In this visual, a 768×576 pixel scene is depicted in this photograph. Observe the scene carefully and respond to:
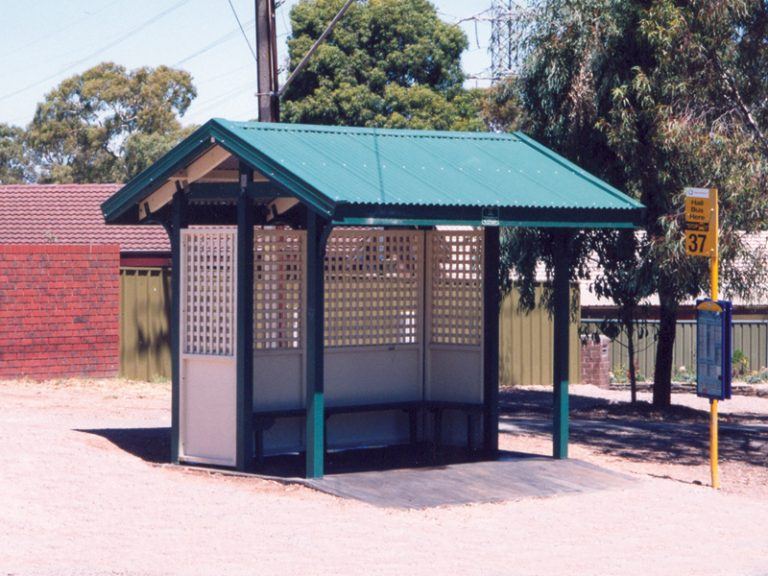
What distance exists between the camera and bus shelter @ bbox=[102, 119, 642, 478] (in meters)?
12.5

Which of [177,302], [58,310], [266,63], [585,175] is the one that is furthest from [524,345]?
[177,302]

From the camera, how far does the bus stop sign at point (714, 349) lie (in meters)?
13.4

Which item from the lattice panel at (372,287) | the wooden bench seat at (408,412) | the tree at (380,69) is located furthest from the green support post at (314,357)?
the tree at (380,69)

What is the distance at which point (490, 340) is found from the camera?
1438 cm

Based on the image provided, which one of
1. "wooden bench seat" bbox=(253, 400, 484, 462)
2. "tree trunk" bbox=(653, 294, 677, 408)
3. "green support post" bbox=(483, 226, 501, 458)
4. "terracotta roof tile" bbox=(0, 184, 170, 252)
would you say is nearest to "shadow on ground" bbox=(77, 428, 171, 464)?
"wooden bench seat" bbox=(253, 400, 484, 462)

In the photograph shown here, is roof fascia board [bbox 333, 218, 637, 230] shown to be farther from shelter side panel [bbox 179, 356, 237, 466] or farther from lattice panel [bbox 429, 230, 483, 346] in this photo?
shelter side panel [bbox 179, 356, 237, 466]

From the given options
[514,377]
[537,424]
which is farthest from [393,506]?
[514,377]

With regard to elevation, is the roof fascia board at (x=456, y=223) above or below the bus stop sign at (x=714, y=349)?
above

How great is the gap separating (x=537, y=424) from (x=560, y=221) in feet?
20.6

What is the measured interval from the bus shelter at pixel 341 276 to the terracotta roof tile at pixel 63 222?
14781 mm

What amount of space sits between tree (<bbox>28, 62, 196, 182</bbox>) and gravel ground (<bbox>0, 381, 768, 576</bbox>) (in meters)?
50.8

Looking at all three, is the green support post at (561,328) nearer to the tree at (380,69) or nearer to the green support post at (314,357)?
the green support post at (314,357)

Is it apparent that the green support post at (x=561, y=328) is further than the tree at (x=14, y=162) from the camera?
No

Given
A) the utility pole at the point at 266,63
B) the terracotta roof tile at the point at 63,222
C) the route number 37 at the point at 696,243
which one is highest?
the utility pole at the point at 266,63
